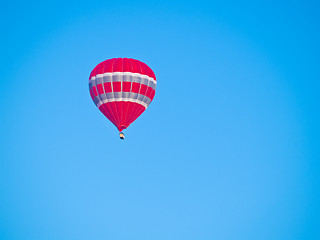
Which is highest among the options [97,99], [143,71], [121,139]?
[143,71]

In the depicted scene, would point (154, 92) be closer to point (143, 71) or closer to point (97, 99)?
point (143, 71)

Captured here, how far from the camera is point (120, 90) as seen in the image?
41281mm

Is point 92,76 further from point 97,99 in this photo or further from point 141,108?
point 141,108

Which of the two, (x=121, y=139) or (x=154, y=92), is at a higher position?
(x=154, y=92)

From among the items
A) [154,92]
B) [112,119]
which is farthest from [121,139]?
[154,92]

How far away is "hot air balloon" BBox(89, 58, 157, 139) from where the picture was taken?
135 ft

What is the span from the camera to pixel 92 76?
138ft

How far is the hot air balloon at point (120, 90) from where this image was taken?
41.2 meters

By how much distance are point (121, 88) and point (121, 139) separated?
4072 mm

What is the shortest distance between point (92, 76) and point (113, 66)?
1.94m

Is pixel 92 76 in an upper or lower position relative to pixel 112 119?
upper

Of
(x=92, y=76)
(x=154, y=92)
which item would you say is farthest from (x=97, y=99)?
(x=154, y=92)

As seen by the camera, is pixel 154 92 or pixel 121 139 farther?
pixel 154 92

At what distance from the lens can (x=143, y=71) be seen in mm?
42594
